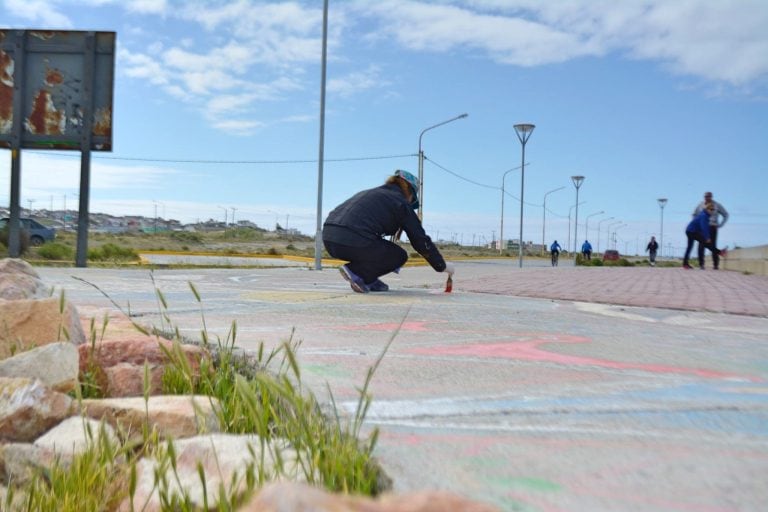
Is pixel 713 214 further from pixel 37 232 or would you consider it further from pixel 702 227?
pixel 37 232

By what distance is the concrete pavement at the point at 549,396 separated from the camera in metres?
1.39

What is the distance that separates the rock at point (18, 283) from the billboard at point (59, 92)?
10326 mm

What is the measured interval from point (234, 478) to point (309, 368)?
1406 mm

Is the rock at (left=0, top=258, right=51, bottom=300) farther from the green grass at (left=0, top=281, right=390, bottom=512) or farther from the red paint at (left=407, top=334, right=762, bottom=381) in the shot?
the green grass at (left=0, top=281, right=390, bottom=512)

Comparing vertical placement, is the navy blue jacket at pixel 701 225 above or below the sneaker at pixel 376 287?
above

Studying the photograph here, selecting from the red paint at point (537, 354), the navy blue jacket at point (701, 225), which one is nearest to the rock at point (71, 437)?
the red paint at point (537, 354)

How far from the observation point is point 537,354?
3113mm

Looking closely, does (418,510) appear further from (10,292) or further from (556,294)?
(556,294)

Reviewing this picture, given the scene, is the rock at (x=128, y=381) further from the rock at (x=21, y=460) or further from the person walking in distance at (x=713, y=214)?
the person walking in distance at (x=713, y=214)

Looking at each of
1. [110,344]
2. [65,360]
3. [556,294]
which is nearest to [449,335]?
[110,344]

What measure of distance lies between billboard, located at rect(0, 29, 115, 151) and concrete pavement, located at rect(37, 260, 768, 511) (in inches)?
390

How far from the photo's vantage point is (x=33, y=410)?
1.80 meters

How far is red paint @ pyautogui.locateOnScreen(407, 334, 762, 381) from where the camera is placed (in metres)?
2.75

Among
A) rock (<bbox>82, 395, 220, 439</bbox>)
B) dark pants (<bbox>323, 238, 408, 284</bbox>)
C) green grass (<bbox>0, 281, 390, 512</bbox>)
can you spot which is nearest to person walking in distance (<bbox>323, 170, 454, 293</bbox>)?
dark pants (<bbox>323, 238, 408, 284</bbox>)
